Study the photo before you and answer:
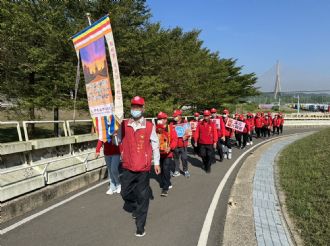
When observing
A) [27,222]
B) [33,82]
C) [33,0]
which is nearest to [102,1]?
[33,0]

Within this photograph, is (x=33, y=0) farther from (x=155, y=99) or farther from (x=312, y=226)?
(x=312, y=226)

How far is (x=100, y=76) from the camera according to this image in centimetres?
752

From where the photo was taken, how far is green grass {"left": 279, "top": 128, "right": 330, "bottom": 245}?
18.9ft

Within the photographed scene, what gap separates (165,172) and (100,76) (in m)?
2.62

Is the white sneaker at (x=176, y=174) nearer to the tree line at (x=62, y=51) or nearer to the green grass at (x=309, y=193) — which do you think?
the green grass at (x=309, y=193)

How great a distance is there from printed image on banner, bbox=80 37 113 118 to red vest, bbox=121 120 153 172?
2.10 metres

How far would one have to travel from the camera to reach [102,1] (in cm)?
1872

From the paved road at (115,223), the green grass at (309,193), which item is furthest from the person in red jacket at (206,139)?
the paved road at (115,223)

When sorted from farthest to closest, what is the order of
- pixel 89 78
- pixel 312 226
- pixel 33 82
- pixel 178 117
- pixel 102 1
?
pixel 102 1 < pixel 33 82 < pixel 178 117 < pixel 89 78 < pixel 312 226

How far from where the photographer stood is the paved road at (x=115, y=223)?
16.6ft

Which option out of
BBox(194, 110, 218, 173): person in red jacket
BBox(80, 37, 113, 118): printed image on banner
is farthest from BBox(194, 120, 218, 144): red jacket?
BBox(80, 37, 113, 118): printed image on banner

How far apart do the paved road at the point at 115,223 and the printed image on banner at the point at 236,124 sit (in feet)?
28.8

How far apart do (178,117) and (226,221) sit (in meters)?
4.59

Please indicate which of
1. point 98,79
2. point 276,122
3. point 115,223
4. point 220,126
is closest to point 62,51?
point 220,126
